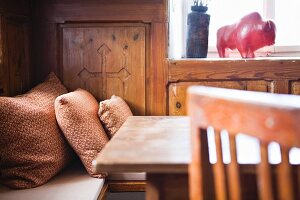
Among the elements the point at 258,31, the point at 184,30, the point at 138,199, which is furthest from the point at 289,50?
the point at 138,199

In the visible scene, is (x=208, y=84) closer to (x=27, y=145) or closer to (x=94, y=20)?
(x=94, y=20)

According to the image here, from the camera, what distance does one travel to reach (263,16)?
2.66m

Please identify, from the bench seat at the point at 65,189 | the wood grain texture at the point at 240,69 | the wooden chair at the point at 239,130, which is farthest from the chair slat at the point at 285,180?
the wood grain texture at the point at 240,69

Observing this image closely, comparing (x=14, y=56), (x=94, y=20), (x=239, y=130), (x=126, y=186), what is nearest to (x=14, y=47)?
(x=14, y=56)

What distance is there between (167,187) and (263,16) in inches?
77.9

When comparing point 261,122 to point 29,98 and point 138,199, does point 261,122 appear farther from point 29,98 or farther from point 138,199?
point 138,199

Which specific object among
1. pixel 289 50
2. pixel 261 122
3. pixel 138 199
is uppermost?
pixel 289 50

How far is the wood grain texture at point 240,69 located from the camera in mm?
2338

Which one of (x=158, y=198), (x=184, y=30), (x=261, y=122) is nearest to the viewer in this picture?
(x=261, y=122)

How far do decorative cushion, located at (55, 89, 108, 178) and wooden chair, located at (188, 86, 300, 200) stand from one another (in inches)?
40.6

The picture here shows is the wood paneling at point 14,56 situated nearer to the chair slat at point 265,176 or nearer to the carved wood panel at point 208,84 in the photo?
the carved wood panel at point 208,84

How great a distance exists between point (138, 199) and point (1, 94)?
95cm

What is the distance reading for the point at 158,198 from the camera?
0.99 metres

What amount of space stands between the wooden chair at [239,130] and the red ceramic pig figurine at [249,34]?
1.82 metres
